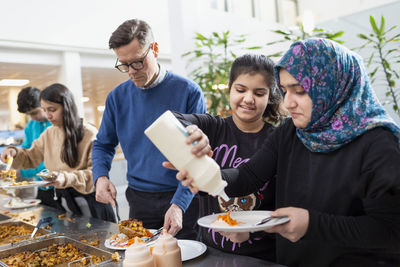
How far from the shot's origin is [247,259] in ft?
4.17

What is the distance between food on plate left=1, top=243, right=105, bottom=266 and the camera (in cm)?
148

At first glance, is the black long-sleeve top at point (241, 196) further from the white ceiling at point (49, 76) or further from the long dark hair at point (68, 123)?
the white ceiling at point (49, 76)

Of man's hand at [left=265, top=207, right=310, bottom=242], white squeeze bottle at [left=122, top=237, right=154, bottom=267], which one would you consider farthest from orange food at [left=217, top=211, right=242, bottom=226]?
white squeeze bottle at [left=122, top=237, right=154, bottom=267]

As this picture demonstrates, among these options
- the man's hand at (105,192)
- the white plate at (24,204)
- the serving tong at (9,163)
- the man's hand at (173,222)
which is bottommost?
the white plate at (24,204)

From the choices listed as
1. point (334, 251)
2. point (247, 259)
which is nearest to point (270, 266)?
point (247, 259)

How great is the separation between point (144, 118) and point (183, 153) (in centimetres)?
106

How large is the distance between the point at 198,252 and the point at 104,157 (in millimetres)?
927

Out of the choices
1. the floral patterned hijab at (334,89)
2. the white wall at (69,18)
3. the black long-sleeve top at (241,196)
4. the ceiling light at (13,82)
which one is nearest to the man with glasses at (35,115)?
the black long-sleeve top at (241,196)

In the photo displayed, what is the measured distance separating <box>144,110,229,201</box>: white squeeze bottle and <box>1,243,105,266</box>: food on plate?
2.34ft

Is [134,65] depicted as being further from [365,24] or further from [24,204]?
[365,24]

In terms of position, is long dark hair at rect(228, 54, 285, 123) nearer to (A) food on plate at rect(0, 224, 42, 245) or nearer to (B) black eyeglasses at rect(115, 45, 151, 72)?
(B) black eyeglasses at rect(115, 45, 151, 72)

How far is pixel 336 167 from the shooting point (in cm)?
111

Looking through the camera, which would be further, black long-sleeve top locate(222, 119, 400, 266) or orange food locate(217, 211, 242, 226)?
orange food locate(217, 211, 242, 226)

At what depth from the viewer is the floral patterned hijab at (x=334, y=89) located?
3.57 ft
